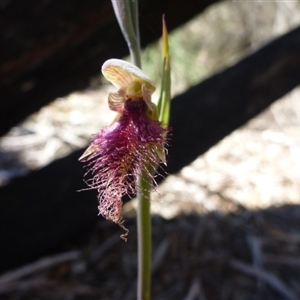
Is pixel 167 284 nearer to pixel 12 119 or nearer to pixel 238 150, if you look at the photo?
pixel 12 119

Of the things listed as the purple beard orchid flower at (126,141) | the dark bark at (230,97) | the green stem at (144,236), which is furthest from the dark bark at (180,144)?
the purple beard orchid flower at (126,141)

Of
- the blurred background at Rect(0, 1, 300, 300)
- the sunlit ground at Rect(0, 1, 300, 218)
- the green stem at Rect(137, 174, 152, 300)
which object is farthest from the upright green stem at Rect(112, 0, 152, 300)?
the sunlit ground at Rect(0, 1, 300, 218)

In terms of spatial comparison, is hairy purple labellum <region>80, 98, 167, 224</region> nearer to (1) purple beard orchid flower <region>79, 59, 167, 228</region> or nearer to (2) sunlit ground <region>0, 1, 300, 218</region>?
(1) purple beard orchid flower <region>79, 59, 167, 228</region>

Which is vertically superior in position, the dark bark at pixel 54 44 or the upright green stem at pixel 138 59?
the dark bark at pixel 54 44

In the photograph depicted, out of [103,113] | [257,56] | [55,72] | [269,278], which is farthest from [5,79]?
[103,113]

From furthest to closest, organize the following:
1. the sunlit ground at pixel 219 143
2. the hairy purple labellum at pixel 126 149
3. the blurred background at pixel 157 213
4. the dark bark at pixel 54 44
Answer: the sunlit ground at pixel 219 143, the blurred background at pixel 157 213, the dark bark at pixel 54 44, the hairy purple labellum at pixel 126 149

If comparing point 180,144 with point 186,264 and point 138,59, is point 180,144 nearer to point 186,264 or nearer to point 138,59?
point 186,264

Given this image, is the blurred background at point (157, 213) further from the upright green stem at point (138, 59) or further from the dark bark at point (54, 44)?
the upright green stem at point (138, 59)
